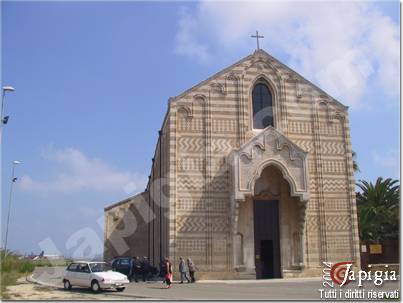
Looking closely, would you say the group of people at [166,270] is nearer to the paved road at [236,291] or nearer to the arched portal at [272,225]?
the paved road at [236,291]

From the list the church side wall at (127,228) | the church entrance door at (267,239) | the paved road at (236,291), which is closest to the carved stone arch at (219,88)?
the church entrance door at (267,239)

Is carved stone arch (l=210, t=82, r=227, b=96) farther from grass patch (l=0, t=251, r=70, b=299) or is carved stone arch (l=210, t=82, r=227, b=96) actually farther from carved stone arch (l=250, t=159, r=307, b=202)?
grass patch (l=0, t=251, r=70, b=299)

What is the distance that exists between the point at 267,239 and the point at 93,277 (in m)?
11.5

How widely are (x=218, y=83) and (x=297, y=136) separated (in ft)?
20.5

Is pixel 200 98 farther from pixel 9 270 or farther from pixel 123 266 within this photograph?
pixel 9 270

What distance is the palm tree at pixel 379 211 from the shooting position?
37.4 meters

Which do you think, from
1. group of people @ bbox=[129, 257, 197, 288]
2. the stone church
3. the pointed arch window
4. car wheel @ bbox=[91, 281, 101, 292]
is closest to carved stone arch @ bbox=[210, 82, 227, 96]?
the stone church

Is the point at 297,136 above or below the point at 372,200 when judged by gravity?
above

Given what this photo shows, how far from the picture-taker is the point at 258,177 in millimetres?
27281

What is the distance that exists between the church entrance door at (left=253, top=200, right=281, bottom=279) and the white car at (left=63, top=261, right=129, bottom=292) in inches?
380

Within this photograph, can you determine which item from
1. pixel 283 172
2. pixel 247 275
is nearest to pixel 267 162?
pixel 283 172

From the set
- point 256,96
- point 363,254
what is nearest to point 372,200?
point 363,254

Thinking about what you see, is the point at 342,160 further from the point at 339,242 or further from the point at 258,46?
the point at 258,46

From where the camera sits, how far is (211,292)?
20.4 metres
